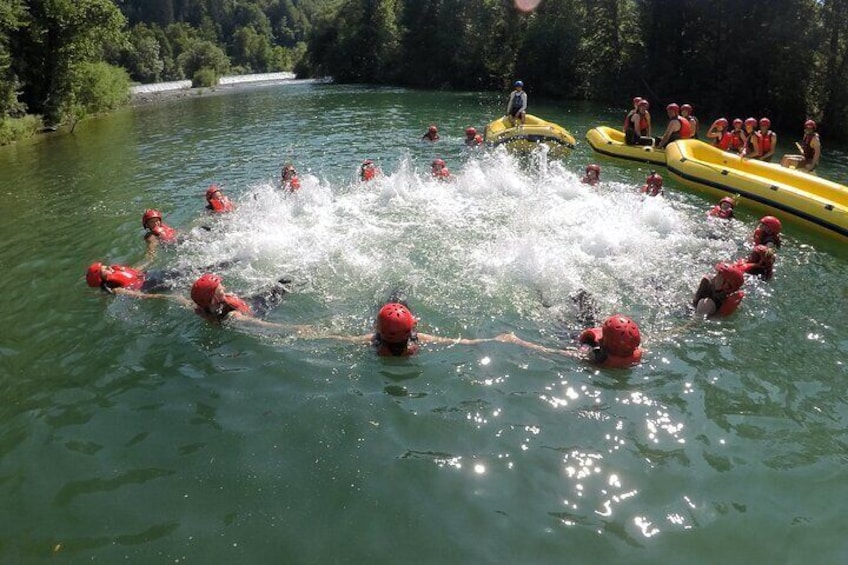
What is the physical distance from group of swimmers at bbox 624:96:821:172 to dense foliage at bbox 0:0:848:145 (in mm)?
9958

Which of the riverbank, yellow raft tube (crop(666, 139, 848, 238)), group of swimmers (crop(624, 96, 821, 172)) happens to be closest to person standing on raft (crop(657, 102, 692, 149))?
group of swimmers (crop(624, 96, 821, 172))

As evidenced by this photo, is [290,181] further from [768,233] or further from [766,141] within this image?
[766,141]

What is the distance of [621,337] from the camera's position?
6.64 meters

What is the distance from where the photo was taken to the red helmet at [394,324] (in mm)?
6785

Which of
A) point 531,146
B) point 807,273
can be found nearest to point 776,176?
point 807,273

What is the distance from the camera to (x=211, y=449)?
Result: 229 inches

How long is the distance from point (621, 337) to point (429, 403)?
2396 millimetres

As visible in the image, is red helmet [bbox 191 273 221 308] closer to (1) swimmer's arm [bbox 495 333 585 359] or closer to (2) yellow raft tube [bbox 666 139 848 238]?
(1) swimmer's arm [bbox 495 333 585 359]

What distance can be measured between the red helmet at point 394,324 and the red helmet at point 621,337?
2.40 meters

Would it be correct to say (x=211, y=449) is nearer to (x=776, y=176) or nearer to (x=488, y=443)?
(x=488, y=443)

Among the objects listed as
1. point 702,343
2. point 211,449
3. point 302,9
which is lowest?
point 211,449

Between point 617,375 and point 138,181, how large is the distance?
15.6 metres

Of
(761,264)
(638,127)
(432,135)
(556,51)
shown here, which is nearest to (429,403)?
(761,264)

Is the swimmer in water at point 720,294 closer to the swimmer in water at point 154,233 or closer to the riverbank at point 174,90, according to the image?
the swimmer in water at point 154,233
